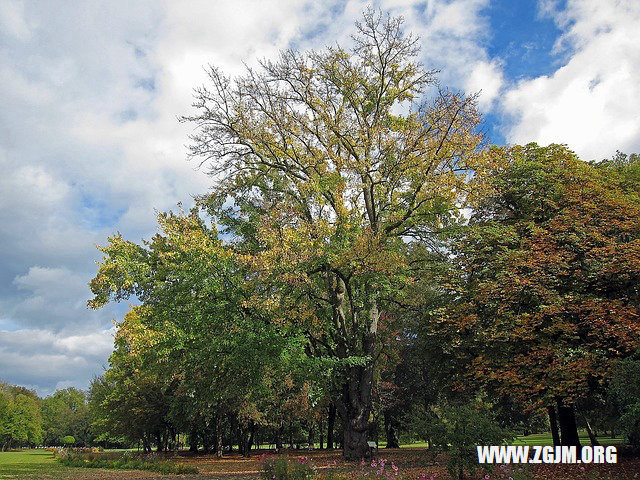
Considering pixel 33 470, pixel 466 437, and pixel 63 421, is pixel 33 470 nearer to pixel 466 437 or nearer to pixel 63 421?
pixel 466 437

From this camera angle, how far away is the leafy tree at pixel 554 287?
16844 millimetres

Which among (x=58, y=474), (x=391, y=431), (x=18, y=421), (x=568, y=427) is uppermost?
(x=568, y=427)

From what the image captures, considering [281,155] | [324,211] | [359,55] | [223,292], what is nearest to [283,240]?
[223,292]

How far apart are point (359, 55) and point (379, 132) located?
4.01m

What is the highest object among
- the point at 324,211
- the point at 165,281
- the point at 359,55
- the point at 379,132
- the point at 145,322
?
the point at 359,55

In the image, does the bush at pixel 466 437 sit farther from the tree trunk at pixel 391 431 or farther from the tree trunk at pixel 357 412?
the tree trunk at pixel 391 431

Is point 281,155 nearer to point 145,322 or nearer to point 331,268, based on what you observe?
point 331,268

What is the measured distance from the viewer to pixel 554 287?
60.5 ft

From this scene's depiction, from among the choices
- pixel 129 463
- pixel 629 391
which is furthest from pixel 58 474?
pixel 629 391

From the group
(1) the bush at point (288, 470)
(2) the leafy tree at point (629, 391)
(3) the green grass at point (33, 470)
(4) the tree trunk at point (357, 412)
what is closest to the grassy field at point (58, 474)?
(3) the green grass at point (33, 470)

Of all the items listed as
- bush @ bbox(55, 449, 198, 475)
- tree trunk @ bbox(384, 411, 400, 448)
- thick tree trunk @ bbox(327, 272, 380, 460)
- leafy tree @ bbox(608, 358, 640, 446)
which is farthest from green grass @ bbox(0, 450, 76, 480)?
tree trunk @ bbox(384, 411, 400, 448)

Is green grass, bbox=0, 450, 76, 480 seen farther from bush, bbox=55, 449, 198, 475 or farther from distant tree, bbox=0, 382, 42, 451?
distant tree, bbox=0, 382, 42, 451

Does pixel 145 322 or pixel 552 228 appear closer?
pixel 145 322

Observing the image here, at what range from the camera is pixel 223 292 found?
1602cm
